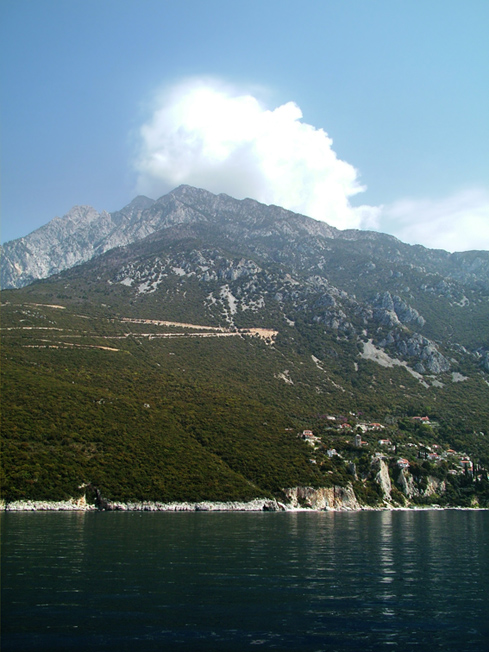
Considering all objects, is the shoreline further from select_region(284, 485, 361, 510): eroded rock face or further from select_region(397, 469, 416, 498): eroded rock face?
select_region(397, 469, 416, 498): eroded rock face

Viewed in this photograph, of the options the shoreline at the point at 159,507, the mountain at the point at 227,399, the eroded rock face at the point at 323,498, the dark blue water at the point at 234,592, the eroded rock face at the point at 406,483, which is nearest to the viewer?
the dark blue water at the point at 234,592

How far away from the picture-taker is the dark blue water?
53.2 feet

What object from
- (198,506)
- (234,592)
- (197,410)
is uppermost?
(197,410)

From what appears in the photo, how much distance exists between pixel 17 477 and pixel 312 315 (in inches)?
5747

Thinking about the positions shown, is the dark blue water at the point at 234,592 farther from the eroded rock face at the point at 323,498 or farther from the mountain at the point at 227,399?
the eroded rock face at the point at 323,498

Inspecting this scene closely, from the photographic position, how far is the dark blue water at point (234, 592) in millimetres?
16219

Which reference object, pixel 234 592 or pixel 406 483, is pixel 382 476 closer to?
pixel 406 483

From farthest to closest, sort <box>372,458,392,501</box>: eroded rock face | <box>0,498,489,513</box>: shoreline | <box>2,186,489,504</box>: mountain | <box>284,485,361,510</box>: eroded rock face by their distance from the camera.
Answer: <box>372,458,392,501</box>: eroded rock face
<box>284,485,361,510</box>: eroded rock face
<box>2,186,489,504</box>: mountain
<box>0,498,489,513</box>: shoreline

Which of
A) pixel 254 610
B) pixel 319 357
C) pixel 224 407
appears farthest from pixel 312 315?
pixel 254 610

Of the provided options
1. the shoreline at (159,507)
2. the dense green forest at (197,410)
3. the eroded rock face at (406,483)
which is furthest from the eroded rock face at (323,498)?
the eroded rock face at (406,483)

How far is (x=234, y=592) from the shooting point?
71.6ft

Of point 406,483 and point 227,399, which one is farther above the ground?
point 227,399

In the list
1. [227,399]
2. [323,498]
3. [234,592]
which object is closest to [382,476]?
[323,498]

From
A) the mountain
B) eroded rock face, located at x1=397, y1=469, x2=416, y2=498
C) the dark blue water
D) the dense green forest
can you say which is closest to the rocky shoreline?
the dense green forest
